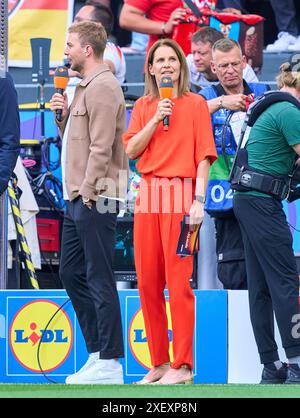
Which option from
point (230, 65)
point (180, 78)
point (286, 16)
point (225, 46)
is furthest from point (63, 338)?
point (286, 16)

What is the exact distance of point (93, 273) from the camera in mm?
6980

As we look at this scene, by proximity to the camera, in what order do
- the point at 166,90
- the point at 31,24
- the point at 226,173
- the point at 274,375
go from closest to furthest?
the point at 166,90 → the point at 274,375 → the point at 226,173 → the point at 31,24

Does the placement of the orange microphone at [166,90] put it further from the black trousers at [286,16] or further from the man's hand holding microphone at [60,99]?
the black trousers at [286,16]

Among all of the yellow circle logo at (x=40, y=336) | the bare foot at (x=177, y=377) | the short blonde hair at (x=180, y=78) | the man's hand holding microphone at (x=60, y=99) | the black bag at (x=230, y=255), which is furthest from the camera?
the black bag at (x=230, y=255)

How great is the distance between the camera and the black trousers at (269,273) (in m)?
6.95

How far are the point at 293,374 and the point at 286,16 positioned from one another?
571 cm

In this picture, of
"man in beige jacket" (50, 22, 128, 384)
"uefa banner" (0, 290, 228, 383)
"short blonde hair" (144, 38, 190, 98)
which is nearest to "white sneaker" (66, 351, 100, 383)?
"man in beige jacket" (50, 22, 128, 384)

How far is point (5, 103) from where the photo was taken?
7176 millimetres

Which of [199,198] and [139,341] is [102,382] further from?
[199,198]

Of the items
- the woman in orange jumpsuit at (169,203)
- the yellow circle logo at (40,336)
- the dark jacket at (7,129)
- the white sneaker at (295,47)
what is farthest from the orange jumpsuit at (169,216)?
the white sneaker at (295,47)

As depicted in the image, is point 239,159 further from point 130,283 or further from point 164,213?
point 130,283

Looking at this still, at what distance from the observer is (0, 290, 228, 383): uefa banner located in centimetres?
781

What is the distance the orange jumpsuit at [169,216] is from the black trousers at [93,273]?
Result: 202 millimetres

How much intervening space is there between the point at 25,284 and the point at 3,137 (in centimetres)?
245
